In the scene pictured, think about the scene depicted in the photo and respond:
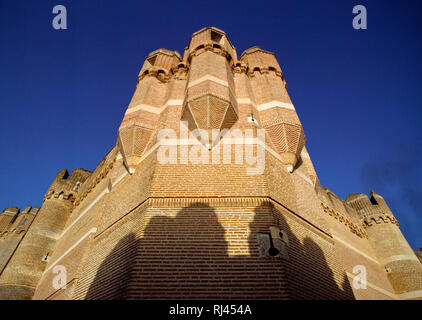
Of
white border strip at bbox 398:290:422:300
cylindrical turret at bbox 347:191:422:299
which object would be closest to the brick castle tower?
white border strip at bbox 398:290:422:300

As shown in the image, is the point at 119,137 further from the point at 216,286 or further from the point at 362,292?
the point at 362,292

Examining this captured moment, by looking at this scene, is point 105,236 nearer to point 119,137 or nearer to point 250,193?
point 119,137

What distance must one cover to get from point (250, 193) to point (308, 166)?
4194 mm

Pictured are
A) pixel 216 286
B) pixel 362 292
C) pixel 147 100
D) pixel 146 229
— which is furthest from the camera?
pixel 362 292

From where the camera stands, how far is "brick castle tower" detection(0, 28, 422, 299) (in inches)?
195

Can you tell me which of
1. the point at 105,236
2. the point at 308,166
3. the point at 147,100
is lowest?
the point at 105,236

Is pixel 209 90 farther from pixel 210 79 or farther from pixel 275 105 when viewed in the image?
pixel 275 105

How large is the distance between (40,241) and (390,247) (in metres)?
18.1

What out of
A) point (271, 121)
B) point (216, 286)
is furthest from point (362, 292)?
point (216, 286)

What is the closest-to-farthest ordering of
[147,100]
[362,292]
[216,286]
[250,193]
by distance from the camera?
[216,286]
[250,193]
[147,100]
[362,292]

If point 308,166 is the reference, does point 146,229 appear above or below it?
below

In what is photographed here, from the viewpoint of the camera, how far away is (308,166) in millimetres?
9383
